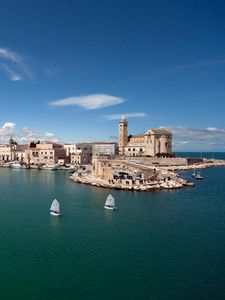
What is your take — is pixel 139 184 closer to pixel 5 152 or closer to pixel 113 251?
pixel 113 251

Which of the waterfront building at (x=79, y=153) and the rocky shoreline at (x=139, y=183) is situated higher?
the waterfront building at (x=79, y=153)

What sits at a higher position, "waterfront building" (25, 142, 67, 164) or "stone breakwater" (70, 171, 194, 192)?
"waterfront building" (25, 142, 67, 164)

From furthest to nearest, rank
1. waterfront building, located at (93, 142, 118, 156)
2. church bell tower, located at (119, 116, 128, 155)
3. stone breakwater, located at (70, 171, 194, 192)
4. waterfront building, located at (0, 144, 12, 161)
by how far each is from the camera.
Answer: waterfront building, located at (0, 144, 12, 161) → church bell tower, located at (119, 116, 128, 155) → waterfront building, located at (93, 142, 118, 156) → stone breakwater, located at (70, 171, 194, 192)

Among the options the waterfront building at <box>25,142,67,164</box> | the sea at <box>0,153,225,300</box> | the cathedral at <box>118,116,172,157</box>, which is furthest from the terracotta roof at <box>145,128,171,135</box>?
the sea at <box>0,153,225,300</box>

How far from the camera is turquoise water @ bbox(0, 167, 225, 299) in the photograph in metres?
10.7

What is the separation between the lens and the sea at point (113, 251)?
10.7 metres

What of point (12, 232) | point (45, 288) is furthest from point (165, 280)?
point (12, 232)

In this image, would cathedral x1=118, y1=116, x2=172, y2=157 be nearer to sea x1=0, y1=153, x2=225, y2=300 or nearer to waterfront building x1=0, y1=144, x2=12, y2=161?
waterfront building x1=0, y1=144, x2=12, y2=161

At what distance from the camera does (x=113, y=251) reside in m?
14.0

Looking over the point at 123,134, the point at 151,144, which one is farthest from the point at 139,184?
the point at 123,134

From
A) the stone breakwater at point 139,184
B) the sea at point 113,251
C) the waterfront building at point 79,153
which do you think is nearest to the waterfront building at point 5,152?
the waterfront building at point 79,153

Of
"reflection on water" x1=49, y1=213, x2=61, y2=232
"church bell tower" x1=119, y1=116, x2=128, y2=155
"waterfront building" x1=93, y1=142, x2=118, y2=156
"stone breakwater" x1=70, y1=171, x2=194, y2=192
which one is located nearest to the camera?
"reflection on water" x1=49, y1=213, x2=61, y2=232

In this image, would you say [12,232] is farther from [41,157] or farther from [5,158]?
[5,158]

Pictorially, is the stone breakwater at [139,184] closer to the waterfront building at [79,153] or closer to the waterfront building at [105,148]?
the waterfront building at [79,153]
